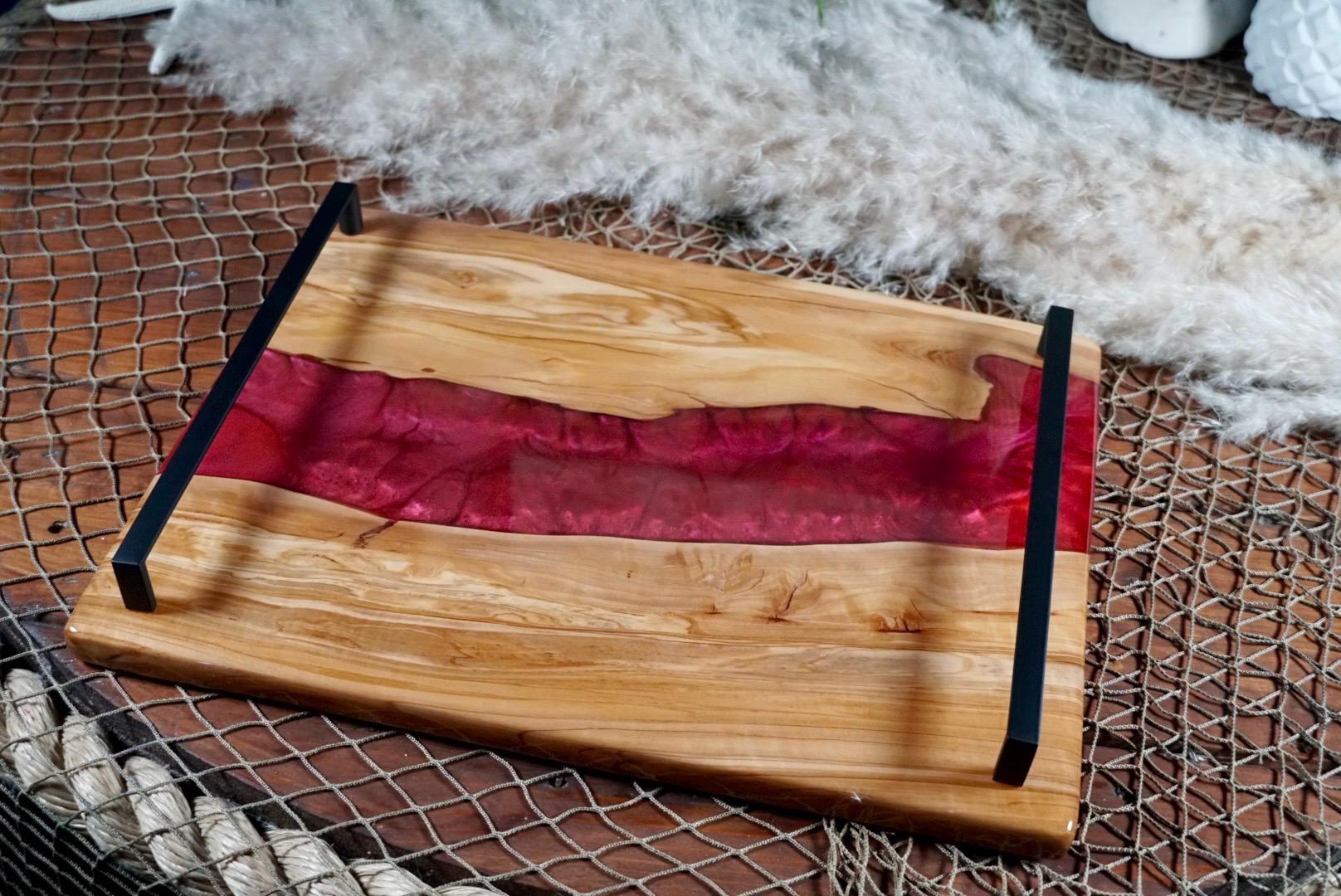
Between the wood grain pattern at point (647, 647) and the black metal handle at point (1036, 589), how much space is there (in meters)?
0.03

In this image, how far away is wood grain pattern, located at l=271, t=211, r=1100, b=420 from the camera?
26.3 inches

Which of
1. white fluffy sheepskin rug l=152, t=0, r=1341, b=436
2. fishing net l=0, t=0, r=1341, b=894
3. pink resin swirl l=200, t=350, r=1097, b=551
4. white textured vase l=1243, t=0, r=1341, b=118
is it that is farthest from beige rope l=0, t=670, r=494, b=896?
white textured vase l=1243, t=0, r=1341, b=118

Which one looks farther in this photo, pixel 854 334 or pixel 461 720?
pixel 854 334

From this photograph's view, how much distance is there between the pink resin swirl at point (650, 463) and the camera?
23.8 inches

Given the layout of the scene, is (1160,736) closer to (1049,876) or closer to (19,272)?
(1049,876)

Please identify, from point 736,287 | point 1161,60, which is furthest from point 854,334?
point 1161,60

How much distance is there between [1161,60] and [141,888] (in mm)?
872

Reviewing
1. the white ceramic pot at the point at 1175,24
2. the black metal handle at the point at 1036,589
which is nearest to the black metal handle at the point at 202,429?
the black metal handle at the point at 1036,589

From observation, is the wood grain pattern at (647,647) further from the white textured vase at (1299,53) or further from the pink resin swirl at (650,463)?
the white textured vase at (1299,53)

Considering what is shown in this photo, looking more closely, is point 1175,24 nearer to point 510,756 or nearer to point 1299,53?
point 1299,53

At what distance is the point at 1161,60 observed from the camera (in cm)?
92

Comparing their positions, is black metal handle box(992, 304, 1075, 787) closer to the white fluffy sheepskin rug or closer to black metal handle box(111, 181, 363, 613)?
the white fluffy sheepskin rug

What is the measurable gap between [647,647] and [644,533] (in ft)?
0.21

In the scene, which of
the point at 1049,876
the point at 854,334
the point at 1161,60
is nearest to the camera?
the point at 1049,876
